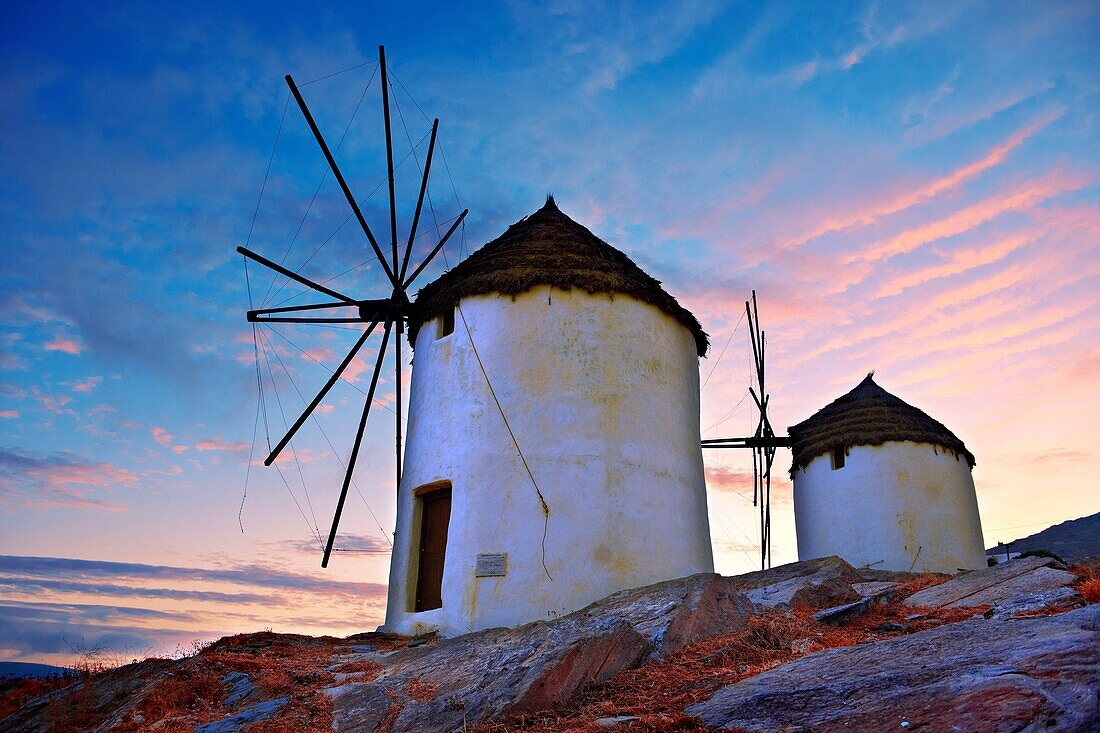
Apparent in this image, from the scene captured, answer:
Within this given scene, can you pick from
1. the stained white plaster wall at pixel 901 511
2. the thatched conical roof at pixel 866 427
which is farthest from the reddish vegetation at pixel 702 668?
the thatched conical roof at pixel 866 427

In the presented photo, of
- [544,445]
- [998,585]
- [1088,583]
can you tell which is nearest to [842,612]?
[998,585]

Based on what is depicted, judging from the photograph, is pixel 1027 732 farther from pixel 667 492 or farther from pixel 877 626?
pixel 667 492

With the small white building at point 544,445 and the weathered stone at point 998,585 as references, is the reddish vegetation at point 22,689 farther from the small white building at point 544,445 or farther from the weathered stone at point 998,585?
the weathered stone at point 998,585

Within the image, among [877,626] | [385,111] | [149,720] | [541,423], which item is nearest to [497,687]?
[149,720]

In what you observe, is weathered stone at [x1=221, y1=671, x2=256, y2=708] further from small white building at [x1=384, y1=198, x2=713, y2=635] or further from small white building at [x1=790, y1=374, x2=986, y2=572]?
small white building at [x1=790, y1=374, x2=986, y2=572]

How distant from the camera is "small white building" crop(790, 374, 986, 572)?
2216cm

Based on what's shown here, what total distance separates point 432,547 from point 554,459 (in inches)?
111

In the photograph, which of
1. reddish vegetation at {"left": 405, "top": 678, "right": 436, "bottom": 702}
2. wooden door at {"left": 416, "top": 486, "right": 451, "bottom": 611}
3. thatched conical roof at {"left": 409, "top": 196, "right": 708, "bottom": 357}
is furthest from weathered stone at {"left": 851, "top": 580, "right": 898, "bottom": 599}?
wooden door at {"left": 416, "top": 486, "right": 451, "bottom": 611}

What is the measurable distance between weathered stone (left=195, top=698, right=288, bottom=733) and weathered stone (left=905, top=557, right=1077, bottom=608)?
27.4 ft

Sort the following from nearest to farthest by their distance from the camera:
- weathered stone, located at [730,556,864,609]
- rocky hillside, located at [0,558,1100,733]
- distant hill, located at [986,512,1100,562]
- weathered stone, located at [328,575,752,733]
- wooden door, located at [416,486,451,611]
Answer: rocky hillside, located at [0,558,1100,733]
weathered stone, located at [328,575,752,733]
weathered stone, located at [730,556,864,609]
wooden door, located at [416,486,451,611]
distant hill, located at [986,512,1100,562]

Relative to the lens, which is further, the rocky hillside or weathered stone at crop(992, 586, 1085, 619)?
weathered stone at crop(992, 586, 1085, 619)

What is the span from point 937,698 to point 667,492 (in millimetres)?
8734

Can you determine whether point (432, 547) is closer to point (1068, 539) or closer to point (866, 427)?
point (866, 427)

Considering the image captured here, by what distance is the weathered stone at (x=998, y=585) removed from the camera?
1026 centimetres
